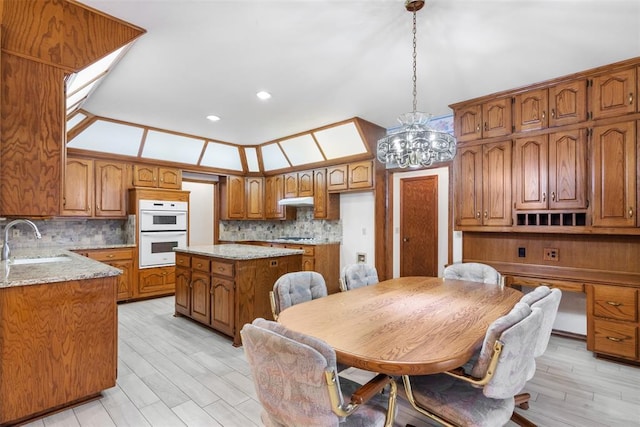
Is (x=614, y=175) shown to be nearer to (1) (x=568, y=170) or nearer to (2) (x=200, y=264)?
(1) (x=568, y=170)

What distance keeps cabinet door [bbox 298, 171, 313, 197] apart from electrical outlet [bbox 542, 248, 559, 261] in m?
3.50

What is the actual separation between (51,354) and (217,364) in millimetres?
1164

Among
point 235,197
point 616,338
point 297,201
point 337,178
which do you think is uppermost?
point 337,178

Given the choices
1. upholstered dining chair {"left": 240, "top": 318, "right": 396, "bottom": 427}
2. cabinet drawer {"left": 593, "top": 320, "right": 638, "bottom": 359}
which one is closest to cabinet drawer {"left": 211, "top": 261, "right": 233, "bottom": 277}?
upholstered dining chair {"left": 240, "top": 318, "right": 396, "bottom": 427}

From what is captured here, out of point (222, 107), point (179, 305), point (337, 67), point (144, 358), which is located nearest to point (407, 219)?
point (337, 67)

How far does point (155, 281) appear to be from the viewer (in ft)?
16.3

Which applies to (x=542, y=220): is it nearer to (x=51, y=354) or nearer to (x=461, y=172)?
(x=461, y=172)

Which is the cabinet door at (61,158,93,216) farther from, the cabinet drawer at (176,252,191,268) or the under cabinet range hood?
the under cabinet range hood

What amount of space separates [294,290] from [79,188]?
13.2 feet

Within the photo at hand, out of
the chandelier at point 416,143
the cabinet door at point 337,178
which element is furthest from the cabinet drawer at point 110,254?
the chandelier at point 416,143

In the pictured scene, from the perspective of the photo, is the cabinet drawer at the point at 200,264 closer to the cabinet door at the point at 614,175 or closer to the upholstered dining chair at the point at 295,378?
the upholstered dining chair at the point at 295,378

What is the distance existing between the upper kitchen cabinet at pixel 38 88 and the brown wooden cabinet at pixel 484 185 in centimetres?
361

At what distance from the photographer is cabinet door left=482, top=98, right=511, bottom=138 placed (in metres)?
3.49

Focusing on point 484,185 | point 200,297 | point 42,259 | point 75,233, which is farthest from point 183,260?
point 484,185
